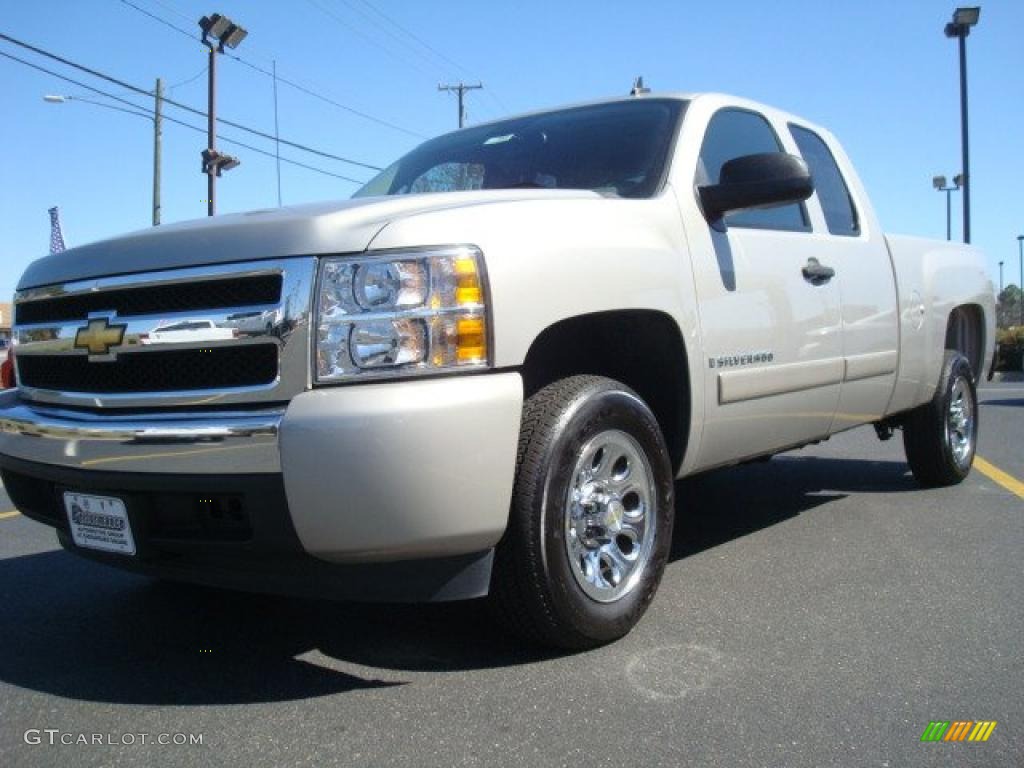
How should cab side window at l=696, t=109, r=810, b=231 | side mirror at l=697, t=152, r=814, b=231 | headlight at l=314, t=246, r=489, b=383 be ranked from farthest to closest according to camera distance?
cab side window at l=696, t=109, r=810, b=231 → side mirror at l=697, t=152, r=814, b=231 → headlight at l=314, t=246, r=489, b=383

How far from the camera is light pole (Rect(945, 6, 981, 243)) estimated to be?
68.6ft

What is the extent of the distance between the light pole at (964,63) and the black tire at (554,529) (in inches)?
823

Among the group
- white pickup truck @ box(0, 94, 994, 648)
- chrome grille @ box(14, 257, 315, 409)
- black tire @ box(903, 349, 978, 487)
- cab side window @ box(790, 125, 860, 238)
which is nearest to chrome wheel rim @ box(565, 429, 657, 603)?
white pickup truck @ box(0, 94, 994, 648)

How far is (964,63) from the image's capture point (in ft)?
71.7

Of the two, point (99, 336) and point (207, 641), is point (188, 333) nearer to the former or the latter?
point (99, 336)

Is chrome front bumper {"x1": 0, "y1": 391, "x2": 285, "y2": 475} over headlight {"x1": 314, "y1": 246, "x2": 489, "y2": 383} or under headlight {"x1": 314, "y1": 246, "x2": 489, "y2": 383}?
under

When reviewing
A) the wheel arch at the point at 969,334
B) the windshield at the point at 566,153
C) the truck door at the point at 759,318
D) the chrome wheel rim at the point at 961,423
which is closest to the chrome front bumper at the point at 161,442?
the windshield at the point at 566,153

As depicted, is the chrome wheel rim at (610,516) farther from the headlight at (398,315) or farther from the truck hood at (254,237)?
the truck hood at (254,237)

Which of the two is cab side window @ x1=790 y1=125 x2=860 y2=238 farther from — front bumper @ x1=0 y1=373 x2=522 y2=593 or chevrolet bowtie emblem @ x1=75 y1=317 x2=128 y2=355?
chevrolet bowtie emblem @ x1=75 y1=317 x2=128 y2=355

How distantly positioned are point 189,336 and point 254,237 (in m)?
0.33

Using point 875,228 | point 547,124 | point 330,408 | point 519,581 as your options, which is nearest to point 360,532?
point 330,408

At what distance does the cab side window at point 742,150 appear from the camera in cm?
394

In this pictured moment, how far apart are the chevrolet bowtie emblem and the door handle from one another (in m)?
2.75

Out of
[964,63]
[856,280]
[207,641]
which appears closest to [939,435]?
[856,280]
